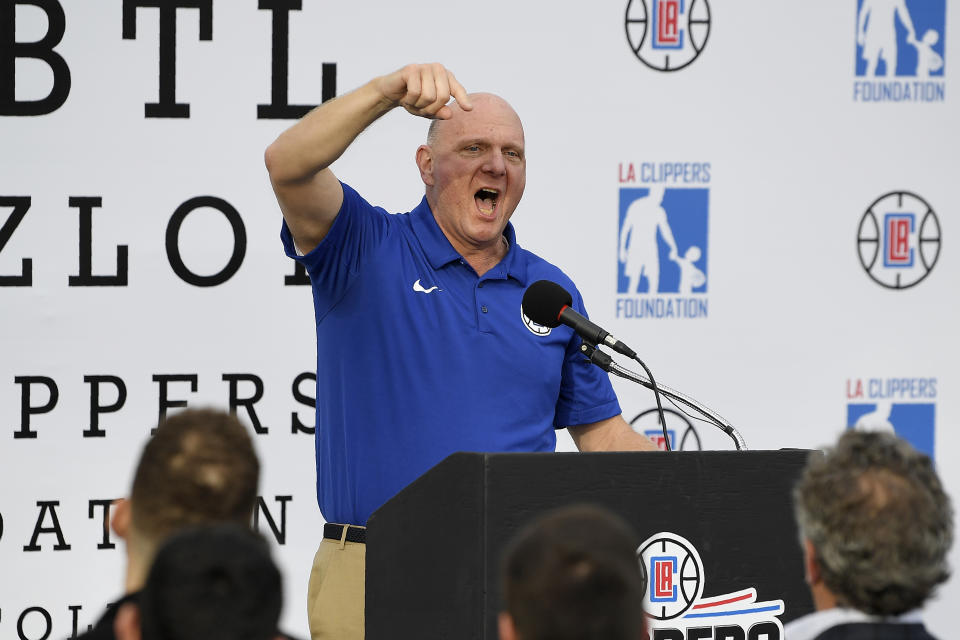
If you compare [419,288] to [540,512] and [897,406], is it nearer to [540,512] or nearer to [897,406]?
[540,512]

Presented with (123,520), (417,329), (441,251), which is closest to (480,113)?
(441,251)

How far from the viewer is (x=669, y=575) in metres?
1.88

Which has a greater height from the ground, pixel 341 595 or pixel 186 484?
pixel 186 484

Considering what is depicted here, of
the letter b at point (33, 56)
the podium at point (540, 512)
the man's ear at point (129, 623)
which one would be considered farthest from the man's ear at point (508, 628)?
the letter b at point (33, 56)

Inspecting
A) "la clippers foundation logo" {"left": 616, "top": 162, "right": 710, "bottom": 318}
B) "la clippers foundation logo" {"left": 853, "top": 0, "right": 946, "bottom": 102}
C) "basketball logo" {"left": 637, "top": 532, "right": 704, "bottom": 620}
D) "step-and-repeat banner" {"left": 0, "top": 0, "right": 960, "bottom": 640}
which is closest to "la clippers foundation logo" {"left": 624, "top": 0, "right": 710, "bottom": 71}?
"step-and-repeat banner" {"left": 0, "top": 0, "right": 960, "bottom": 640}

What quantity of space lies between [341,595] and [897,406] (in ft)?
7.27

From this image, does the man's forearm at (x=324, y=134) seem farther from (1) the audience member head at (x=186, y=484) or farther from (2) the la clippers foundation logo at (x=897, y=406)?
(2) the la clippers foundation logo at (x=897, y=406)

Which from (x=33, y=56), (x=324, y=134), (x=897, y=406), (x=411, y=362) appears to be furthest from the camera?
(x=897, y=406)

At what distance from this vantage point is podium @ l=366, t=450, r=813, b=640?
5.81 ft

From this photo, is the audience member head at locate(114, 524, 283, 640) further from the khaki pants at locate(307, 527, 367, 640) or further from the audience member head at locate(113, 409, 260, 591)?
the khaki pants at locate(307, 527, 367, 640)

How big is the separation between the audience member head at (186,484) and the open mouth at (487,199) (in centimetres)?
146

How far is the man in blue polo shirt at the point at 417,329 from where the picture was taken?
7.79 ft

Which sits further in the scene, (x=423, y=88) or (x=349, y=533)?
(x=349, y=533)

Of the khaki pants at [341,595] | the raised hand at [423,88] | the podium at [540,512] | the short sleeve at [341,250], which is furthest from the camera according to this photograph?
the short sleeve at [341,250]
